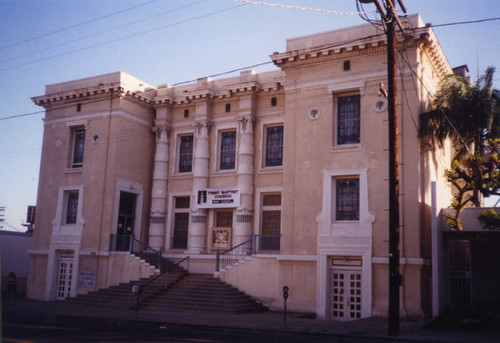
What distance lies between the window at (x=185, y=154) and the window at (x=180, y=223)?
171cm

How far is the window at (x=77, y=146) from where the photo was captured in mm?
28219

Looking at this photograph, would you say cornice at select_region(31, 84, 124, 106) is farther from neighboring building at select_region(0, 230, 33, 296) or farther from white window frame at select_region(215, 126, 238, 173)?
neighboring building at select_region(0, 230, 33, 296)

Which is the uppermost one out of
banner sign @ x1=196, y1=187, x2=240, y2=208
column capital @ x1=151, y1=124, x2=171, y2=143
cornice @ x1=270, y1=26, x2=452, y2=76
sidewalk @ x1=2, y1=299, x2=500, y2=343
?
cornice @ x1=270, y1=26, x2=452, y2=76

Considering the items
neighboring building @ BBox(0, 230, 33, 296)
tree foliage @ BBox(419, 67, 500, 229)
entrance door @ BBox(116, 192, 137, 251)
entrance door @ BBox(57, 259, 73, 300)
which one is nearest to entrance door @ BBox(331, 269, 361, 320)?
tree foliage @ BBox(419, 67, 500, 229)

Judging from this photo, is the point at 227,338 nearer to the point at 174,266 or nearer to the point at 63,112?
the point at 174,266

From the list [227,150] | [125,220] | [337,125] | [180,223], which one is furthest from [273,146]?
[125,220]

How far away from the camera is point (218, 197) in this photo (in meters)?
26.2

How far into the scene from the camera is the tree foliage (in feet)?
65.8

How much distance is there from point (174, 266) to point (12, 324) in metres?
9.65

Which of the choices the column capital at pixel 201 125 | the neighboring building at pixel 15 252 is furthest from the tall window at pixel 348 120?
the neighboring building at pixel 15 252

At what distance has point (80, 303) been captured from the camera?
24.0 metres

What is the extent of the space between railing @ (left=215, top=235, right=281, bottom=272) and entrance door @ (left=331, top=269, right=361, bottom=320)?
4.04m

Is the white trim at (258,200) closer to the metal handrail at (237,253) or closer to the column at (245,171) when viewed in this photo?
the column at (245,171)

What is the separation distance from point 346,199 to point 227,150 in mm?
8611
